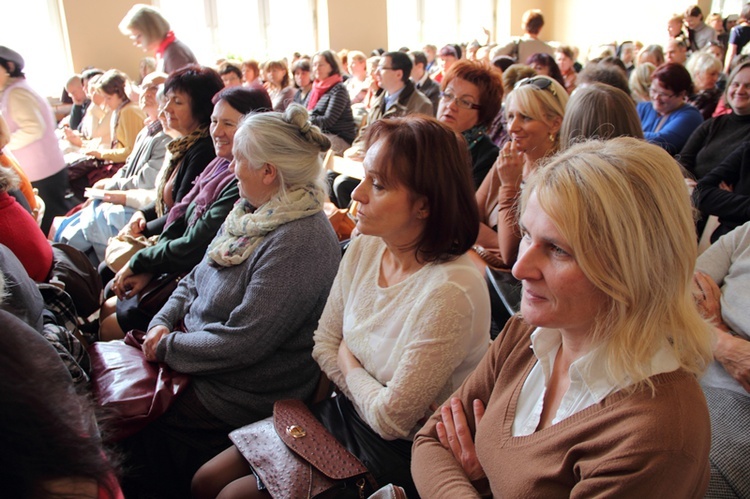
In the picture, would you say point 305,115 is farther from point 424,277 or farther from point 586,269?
point 586,269

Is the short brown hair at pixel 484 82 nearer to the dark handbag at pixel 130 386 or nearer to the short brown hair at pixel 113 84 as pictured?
the dark handbag at pixel 130 386

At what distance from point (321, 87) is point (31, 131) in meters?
2.61

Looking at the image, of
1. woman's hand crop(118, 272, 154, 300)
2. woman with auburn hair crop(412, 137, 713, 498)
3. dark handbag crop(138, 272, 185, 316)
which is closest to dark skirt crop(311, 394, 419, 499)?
woman with auburn hair crop(412, 137, 713, 498)

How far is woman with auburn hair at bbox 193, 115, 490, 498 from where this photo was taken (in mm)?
1340

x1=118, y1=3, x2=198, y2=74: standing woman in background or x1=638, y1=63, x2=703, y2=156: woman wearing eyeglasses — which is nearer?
x1=638, y1=63, x2=703, y2=156: woman wearing eyeglasses

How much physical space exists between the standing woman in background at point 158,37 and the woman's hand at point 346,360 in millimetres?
3481

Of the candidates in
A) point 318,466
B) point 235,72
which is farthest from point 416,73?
point 318,466

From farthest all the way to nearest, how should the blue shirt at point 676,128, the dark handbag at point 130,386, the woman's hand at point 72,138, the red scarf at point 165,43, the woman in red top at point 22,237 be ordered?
the woman's hand at point 72,138 → the red scarf at point 165,43 → the blue shirt at point 676,128 → the woman in red top at point 22,237 → the dark handbag at point 130,386

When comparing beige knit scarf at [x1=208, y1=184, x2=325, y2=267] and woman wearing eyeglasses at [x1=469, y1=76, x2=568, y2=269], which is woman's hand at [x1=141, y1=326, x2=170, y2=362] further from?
woman wearing eyeglasses at [x1=469, y1=76, x2=568, y2=269]

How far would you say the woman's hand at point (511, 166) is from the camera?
2117mm

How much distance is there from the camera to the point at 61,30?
9.30 m

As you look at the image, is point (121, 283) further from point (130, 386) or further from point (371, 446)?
point (371, 446)

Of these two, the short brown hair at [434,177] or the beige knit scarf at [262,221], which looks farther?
the beige knit scarf at [262,221]

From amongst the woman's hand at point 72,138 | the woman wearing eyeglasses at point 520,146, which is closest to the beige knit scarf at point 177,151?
the woman wearing eyeglasses at point 520,146
